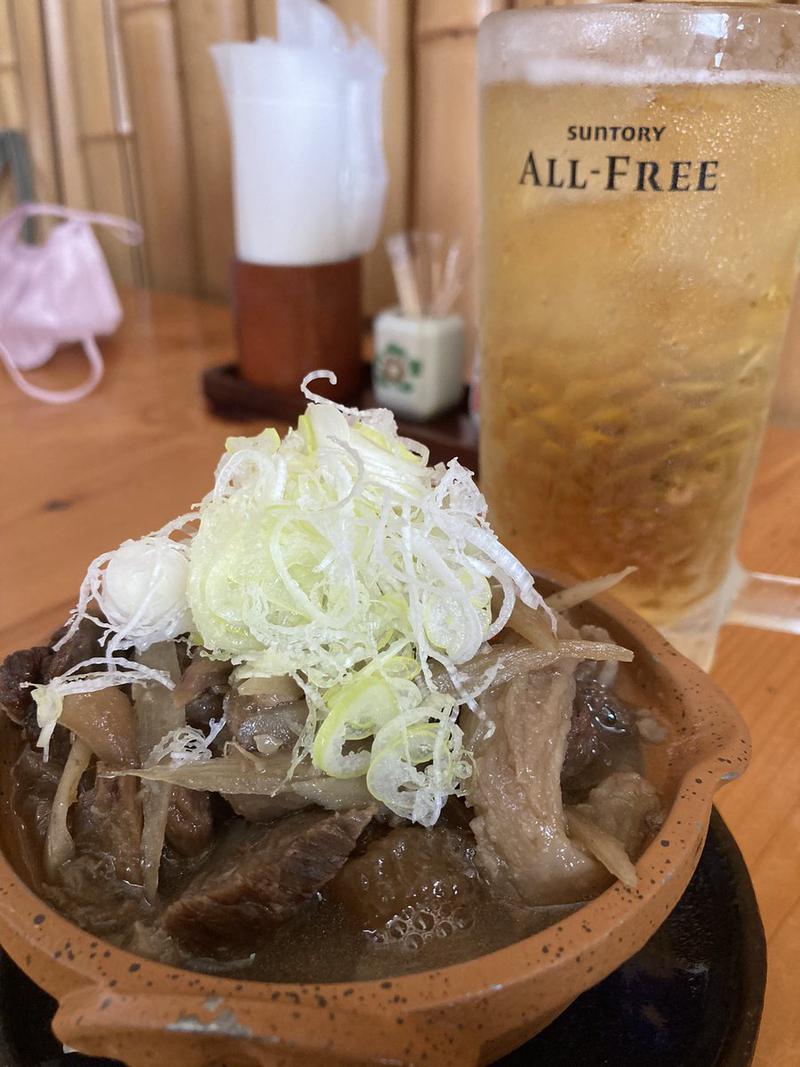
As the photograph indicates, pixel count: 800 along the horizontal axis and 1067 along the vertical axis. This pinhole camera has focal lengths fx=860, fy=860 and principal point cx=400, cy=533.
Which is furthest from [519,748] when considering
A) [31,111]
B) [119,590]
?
[31,111]

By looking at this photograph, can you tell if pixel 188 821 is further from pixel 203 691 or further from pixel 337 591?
pixel 337 591

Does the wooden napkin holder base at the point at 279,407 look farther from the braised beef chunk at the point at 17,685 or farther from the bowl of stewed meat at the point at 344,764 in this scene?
the braised beef chunk at the point at 17,685

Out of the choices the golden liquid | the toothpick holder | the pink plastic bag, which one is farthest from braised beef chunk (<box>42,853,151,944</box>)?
the pink plastic bag

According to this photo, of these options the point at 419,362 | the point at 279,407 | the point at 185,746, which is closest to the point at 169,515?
the point at 279,407

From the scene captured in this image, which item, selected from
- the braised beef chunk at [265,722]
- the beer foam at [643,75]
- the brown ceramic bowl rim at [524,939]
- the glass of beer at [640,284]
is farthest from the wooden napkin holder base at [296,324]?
the brown ceramic bowl rim at [524,939]

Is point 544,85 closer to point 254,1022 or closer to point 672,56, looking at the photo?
point 672,56
